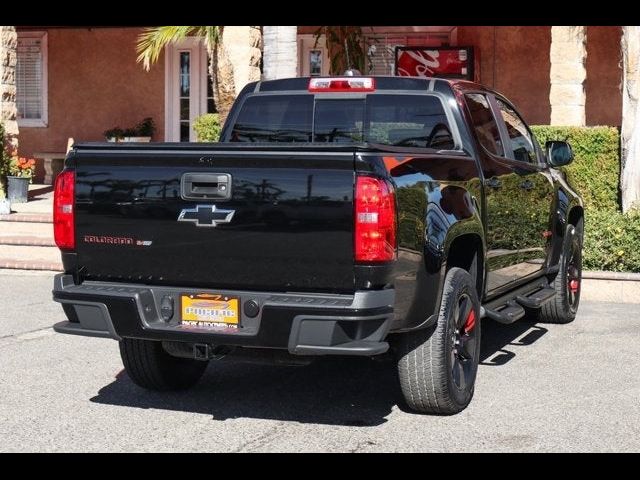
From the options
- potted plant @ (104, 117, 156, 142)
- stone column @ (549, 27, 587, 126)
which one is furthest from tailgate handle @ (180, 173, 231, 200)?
potted plant @ (104, 117, 156, 142)

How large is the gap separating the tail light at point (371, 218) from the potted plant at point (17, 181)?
11.7m

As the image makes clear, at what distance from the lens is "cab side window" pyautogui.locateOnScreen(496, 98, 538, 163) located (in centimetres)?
764

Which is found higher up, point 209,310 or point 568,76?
point 568,76

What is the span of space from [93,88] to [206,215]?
1555 centimetres

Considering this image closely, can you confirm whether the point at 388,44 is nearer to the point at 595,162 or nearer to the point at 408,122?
the point at 595,162

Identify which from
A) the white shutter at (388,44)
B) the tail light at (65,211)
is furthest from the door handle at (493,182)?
the white shutter at (388,44)

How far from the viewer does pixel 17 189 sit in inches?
624

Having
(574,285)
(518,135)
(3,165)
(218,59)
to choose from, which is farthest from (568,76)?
(3,165)

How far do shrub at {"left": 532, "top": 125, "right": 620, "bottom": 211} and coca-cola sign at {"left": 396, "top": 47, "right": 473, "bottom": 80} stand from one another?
464 cm

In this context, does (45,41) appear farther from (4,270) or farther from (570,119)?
(570,119)

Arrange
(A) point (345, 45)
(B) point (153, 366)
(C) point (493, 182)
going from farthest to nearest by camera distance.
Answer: (A) point (345, 45) < (C) point (493, 182) < (B) point (153, 366)

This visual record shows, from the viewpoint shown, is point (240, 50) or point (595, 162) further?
point (240, 50)

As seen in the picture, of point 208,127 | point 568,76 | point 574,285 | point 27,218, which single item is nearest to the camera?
point 574,285

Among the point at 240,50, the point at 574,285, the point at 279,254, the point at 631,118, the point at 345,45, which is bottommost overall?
the point at 574,285
